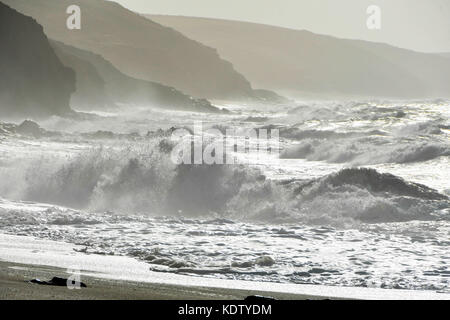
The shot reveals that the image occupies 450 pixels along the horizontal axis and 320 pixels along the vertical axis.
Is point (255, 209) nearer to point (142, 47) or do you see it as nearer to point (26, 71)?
point (26, 71)

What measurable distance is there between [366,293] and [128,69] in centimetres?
14448

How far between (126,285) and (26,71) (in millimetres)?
42693

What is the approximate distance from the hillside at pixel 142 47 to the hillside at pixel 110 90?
134 ft

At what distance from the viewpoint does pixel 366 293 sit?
33.2 ft

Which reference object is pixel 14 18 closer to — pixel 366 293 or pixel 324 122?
pixel 324 122

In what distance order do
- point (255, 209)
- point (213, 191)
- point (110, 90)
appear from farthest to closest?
point (110, 90)
point (213, 191)
point (255, 209)

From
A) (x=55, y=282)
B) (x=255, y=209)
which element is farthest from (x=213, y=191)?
(x=55, y=282)

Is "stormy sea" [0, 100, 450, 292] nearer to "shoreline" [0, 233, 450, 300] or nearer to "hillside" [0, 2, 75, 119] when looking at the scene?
"shoreline" [0, 233, 450, 300]

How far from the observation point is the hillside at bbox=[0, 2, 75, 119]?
48.8 metres

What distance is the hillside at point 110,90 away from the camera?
7888 cm

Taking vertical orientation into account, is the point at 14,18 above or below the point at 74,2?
below

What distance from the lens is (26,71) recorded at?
50375 millimetres
